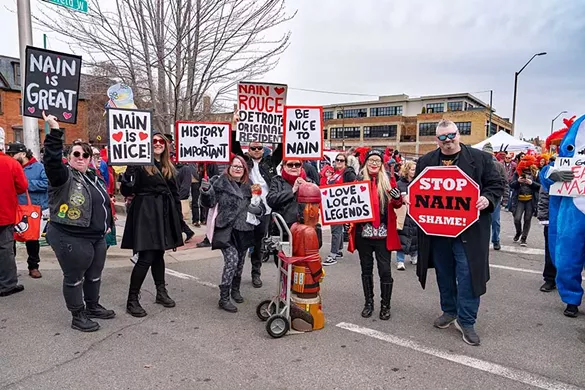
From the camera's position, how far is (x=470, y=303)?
4.10m

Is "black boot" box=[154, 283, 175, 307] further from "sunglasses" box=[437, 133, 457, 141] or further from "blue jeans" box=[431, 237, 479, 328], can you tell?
"sunglasses" box=[437, 133, 457, 141]

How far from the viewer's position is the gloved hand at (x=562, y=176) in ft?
15.0

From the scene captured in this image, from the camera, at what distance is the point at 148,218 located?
464cm

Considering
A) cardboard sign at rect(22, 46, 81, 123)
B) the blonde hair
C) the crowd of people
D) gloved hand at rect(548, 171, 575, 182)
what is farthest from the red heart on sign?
gloved hand at rect(548, 171, 575, 182)

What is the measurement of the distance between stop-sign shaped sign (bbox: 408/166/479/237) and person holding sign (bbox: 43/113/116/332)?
3.23 metres

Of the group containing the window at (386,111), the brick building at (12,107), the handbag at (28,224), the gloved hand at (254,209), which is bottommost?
the handbag at (28,224)

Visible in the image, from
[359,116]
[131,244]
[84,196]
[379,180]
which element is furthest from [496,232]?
[359,116]

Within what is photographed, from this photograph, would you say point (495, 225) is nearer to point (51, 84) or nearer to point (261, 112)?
point (261, 112)

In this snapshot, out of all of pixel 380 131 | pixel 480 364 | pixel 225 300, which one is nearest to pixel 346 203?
pixel 225 300

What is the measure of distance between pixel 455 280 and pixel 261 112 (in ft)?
11.3

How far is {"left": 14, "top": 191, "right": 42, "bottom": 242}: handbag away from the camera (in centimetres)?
580

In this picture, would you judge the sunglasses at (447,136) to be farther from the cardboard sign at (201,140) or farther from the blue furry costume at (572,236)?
the cardboard sign at (201,140)

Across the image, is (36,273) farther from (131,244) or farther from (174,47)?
(174,47)

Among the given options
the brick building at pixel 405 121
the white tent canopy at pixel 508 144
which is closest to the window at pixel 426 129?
the brick building at pixel 405 121
